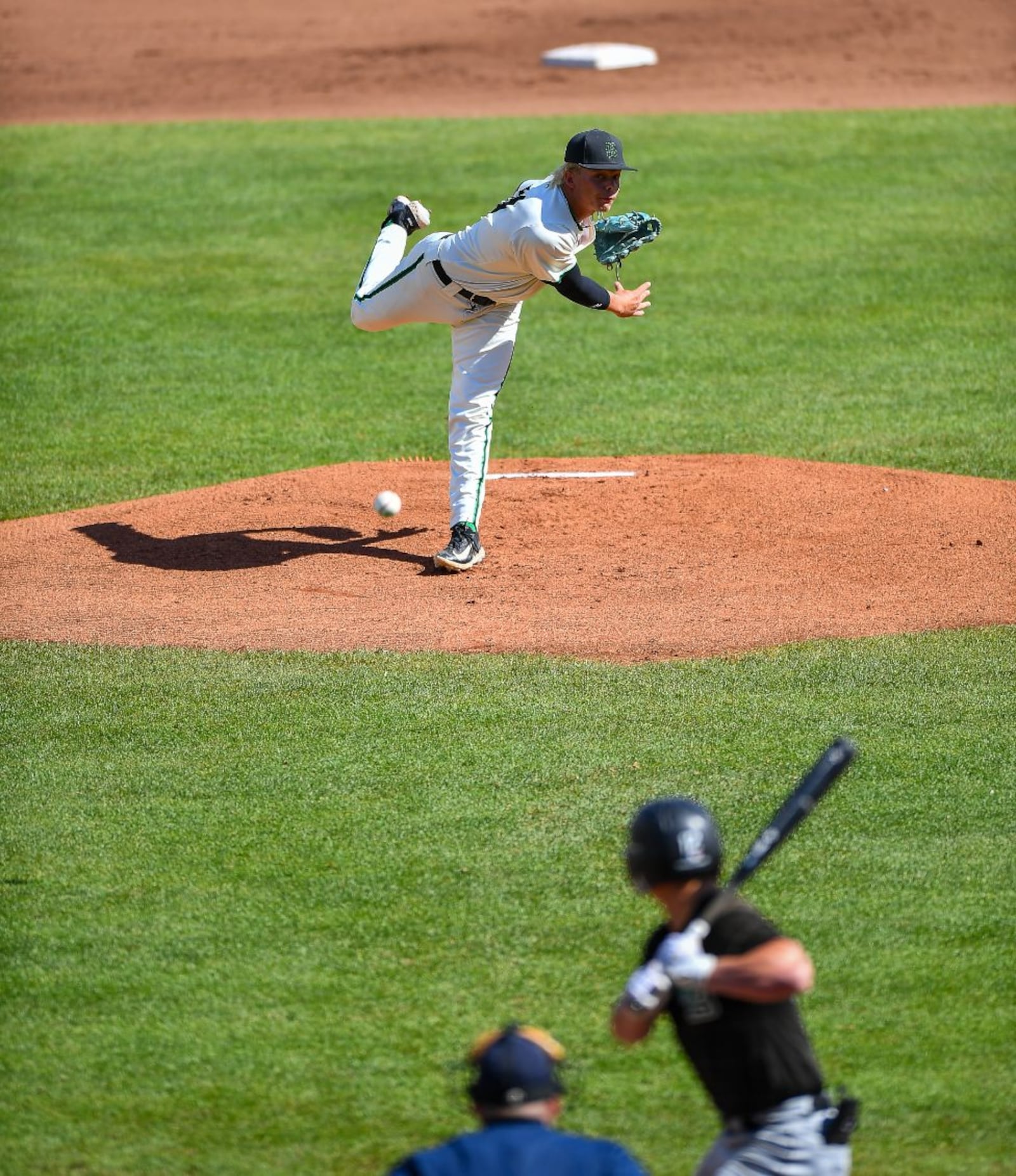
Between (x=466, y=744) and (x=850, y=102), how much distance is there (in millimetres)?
17708

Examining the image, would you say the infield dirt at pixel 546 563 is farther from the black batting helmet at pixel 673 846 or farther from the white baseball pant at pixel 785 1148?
the white baseball pant at pixel 785 1148

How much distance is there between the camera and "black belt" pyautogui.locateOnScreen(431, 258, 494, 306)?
378 inches

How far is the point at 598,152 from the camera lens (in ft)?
28.9

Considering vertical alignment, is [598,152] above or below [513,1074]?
above

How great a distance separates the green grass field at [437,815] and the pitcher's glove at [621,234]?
273 centimetres

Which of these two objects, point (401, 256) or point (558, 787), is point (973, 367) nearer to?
point (401, 256)

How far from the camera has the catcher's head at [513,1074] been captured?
11.4 ft

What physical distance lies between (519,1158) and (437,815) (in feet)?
11.5

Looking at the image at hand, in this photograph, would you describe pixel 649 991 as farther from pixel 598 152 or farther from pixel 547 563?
pixel 547 563

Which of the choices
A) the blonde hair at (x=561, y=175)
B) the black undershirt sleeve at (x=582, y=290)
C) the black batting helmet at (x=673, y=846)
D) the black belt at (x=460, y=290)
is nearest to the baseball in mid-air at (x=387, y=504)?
the black belt at (x=460, y=290)

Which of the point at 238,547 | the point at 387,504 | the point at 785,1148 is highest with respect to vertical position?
the point at 785,1148

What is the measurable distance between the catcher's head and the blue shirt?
0.07 meters

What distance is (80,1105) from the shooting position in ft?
16.6

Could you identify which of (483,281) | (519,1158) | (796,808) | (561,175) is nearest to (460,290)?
(483,281)
